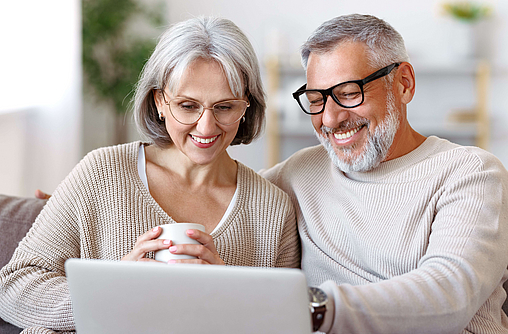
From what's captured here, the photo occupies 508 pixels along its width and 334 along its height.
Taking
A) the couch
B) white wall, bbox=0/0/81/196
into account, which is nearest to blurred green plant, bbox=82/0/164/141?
white wall, bbox=0/0/81/196

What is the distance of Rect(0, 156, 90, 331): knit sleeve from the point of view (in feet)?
4.07

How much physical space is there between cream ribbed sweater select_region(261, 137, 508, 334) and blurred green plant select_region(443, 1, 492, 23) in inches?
130

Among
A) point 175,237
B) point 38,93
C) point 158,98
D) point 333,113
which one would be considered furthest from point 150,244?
point 38,93

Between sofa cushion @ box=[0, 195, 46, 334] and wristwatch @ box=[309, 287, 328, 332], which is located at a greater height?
wristwatch @ box=[309, 287, 328, 332]

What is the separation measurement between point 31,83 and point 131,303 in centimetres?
265

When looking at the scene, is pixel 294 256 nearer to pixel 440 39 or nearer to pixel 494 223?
pixel 494 223

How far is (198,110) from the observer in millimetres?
1384


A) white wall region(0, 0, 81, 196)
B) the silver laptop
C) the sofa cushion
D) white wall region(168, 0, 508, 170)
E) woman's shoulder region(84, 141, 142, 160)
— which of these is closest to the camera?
the silver laptop

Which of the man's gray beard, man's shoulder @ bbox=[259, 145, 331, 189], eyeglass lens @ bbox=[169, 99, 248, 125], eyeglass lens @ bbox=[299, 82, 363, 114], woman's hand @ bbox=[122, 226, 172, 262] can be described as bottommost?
woman's hand @ bbox=[122, 226, 172, 262]

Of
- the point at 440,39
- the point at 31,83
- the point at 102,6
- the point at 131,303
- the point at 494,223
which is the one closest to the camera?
the point at 131,303

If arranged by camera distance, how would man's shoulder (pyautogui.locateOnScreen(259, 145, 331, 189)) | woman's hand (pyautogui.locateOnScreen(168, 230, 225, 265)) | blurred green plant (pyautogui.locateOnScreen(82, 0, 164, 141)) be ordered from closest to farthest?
woman's hand (pyautogui.locateOnScreen(168, 230, 225, 265)) → man's shoulder (pyautogui.locateOnScreen(259, 145, 331, 189)) → blurred green plant (pyautogui.locateOnScreen(82, 0, 164, 141))

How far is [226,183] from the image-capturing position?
1583 millimetres

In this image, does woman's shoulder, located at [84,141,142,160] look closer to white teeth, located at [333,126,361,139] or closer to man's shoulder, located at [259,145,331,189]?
man's shoulder, located at [259,145,331,189]

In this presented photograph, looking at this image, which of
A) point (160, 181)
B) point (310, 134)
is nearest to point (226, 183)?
point (160, 181)
